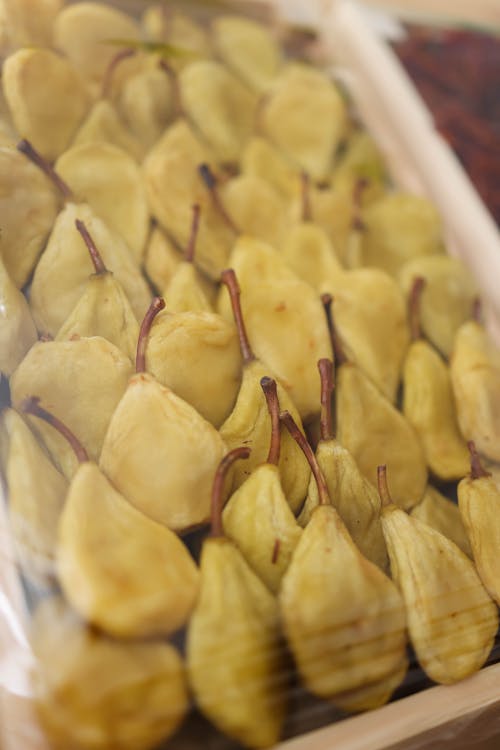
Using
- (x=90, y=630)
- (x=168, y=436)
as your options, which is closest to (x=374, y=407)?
(x=168, y=436)

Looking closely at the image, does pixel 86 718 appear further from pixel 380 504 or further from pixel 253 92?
pixel 253 92

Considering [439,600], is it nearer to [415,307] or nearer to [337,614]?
[337,614]

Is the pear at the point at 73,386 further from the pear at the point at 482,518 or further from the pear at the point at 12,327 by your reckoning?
the pear at the point at 482,518

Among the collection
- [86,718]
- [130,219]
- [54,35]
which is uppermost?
[54,35]

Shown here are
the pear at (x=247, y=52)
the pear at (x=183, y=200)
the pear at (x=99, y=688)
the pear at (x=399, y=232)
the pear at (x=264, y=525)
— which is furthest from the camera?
the pear at (x=247, y=52)

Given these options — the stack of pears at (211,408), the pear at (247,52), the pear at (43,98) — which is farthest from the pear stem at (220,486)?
the pear at (247,52)

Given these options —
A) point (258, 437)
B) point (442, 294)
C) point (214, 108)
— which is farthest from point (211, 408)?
point (214, 108)
